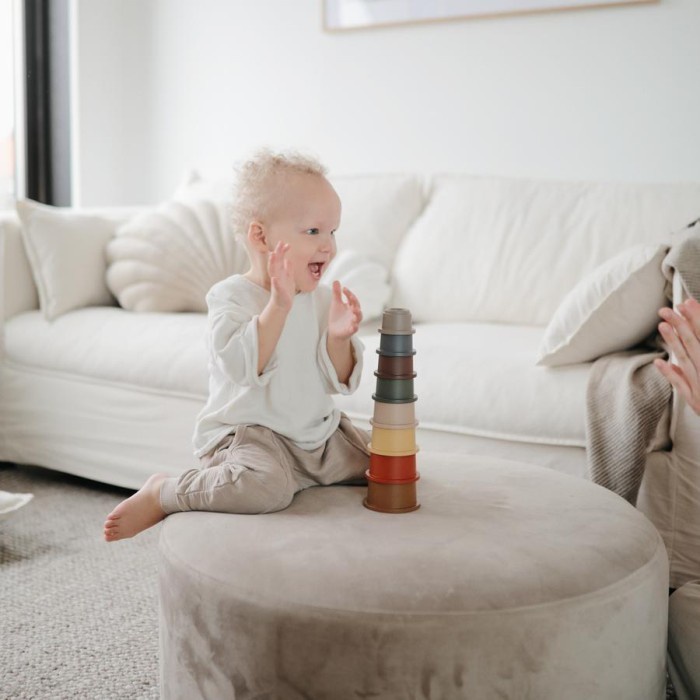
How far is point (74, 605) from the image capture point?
178 centimetres

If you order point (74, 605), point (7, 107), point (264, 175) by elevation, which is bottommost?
point (74, 605)

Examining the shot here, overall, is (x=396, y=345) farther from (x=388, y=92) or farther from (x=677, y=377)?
(x=388, y=92)

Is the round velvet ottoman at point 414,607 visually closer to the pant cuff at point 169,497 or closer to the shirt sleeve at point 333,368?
the pant cuff at point 169,497

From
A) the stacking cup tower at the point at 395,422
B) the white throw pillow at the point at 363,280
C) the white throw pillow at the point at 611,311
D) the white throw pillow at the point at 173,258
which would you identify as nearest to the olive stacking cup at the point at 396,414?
the stacking cup tower at the point at 395,422

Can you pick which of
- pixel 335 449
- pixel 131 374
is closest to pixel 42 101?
pixel 131 374

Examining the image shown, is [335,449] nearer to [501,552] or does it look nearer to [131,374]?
[501,552]

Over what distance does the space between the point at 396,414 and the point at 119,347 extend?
1426 millimetres

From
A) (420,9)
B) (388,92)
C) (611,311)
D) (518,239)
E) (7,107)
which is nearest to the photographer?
(611,311)

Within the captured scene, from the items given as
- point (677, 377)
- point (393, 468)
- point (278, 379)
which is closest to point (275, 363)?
point (278, 379)

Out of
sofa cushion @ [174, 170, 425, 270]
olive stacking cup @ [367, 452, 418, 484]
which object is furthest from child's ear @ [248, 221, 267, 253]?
sofa cushion @ [174, 170, 425, 270]

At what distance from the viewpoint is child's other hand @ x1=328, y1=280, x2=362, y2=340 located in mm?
1361

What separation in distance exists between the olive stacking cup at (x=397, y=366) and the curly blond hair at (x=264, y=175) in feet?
1.00

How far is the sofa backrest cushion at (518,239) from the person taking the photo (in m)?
2.50

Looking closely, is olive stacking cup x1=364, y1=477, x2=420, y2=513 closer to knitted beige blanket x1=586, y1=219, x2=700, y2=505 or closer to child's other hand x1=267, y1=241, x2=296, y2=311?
child's other hand x1=267, y1=241, x2=296, y2=311
